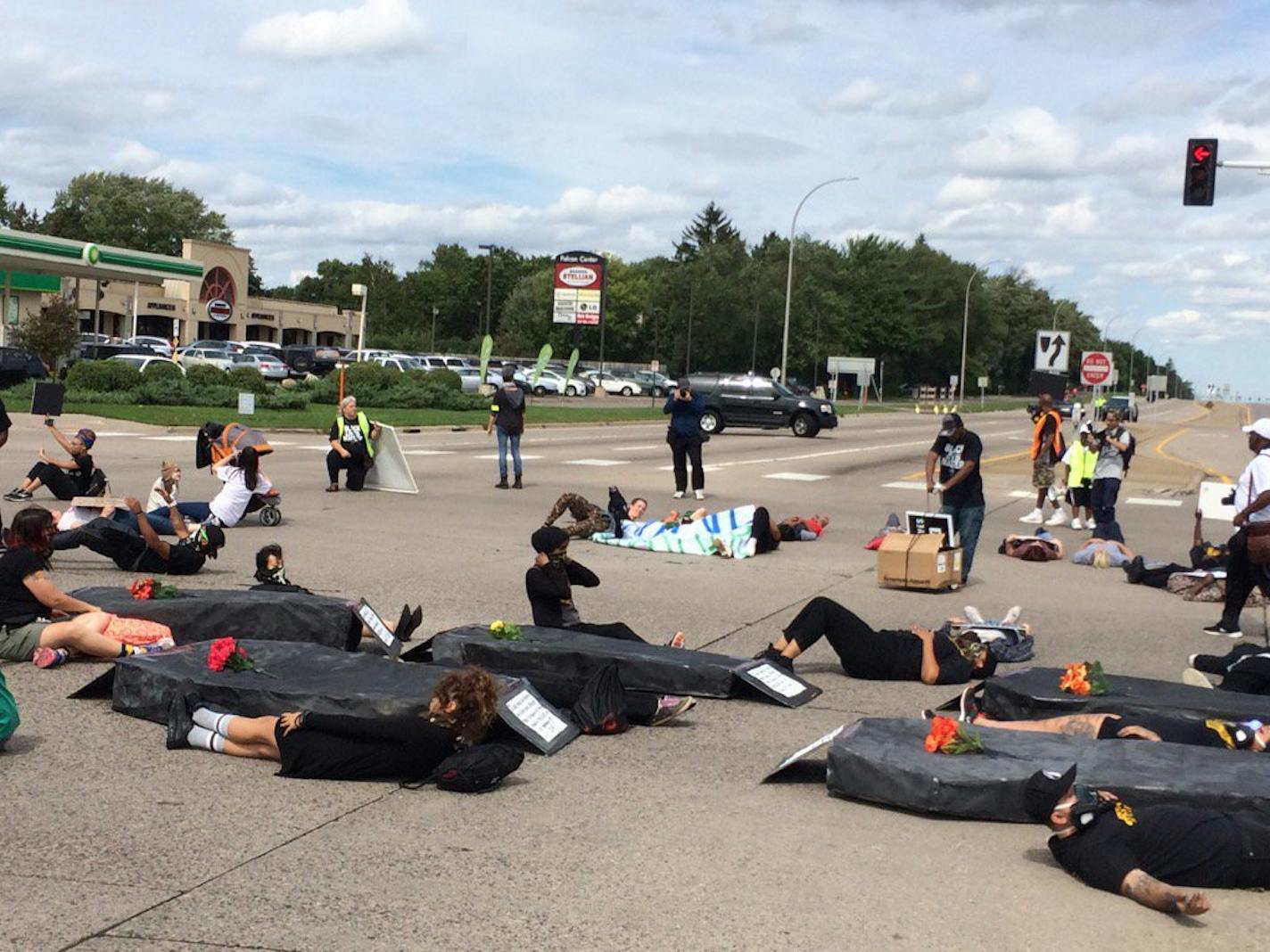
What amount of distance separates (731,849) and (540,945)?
131 centimetres

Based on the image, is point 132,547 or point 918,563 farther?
point 918,563

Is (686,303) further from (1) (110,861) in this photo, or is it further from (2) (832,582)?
(1) (110,861)

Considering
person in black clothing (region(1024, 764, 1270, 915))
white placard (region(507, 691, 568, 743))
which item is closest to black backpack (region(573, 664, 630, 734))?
white placard (region(507, 691, 568, 743))

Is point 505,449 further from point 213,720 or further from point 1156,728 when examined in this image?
point 1156,728

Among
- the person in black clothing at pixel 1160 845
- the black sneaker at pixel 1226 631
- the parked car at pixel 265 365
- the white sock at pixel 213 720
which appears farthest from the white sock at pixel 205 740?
the parked car at pixel 265 365

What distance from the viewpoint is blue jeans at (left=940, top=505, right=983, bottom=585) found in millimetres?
14875

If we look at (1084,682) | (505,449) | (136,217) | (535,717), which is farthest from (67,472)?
(136,217)

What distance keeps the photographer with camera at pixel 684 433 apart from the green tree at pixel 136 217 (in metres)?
114

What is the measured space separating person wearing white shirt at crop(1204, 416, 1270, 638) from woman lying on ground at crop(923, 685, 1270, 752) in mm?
4146

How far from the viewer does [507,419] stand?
22516 millimetres

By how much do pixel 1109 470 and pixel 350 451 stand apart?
10764 mm

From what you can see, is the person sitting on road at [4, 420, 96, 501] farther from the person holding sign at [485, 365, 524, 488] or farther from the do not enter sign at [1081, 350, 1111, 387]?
the do not enter sign at [1081, 350, 1111, 387]

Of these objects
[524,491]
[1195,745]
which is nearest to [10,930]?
[1195,745]

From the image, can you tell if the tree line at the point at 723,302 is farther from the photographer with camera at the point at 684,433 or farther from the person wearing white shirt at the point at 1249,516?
the person wearing white shirt at the point at 1249,516
